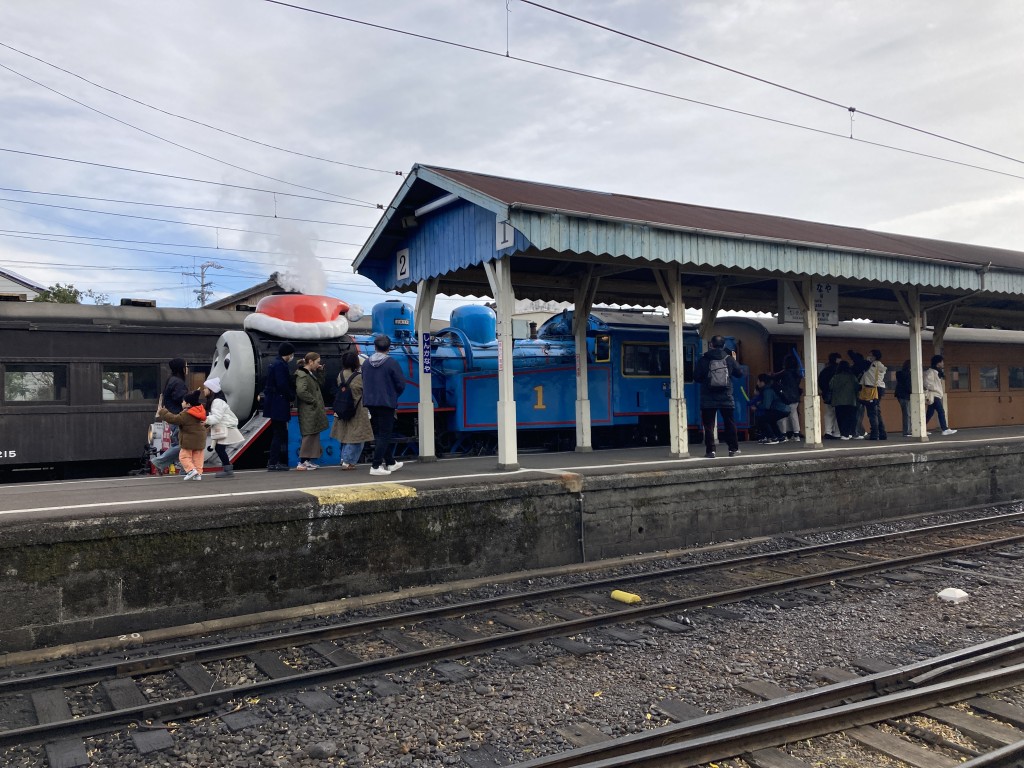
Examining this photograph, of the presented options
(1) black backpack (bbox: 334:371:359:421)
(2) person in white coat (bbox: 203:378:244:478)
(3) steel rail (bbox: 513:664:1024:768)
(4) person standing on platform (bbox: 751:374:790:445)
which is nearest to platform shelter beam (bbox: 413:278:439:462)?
(1) black backpack (bbox: 334:371:359:421)

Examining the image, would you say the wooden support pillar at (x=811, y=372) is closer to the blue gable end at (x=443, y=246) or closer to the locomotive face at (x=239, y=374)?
the blue gable end at (x=443, y=246)

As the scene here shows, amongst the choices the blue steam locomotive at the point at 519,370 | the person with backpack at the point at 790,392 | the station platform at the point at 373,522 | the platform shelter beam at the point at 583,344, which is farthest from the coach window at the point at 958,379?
the platform shelter beam at the point at 583,344

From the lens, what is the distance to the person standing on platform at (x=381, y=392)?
30.3ft

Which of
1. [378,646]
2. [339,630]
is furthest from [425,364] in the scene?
[378,646]

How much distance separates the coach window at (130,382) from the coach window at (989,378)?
18066 millimetres

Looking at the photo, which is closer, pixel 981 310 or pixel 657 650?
pixel 657 650

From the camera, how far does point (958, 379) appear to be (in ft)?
60.4

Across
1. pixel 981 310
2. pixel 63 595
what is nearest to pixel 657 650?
pixel 63 595

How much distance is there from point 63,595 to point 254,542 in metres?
1.44

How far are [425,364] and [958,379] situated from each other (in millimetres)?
13681

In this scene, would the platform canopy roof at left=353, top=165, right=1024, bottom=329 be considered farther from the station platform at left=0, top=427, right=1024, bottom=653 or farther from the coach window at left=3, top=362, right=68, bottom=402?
the coach window at left=3, top=362, right=68, bottom=402

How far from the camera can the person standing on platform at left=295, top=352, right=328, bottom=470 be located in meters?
10.2

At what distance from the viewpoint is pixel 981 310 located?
18.1 metres

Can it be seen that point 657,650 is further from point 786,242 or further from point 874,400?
point 874,400
